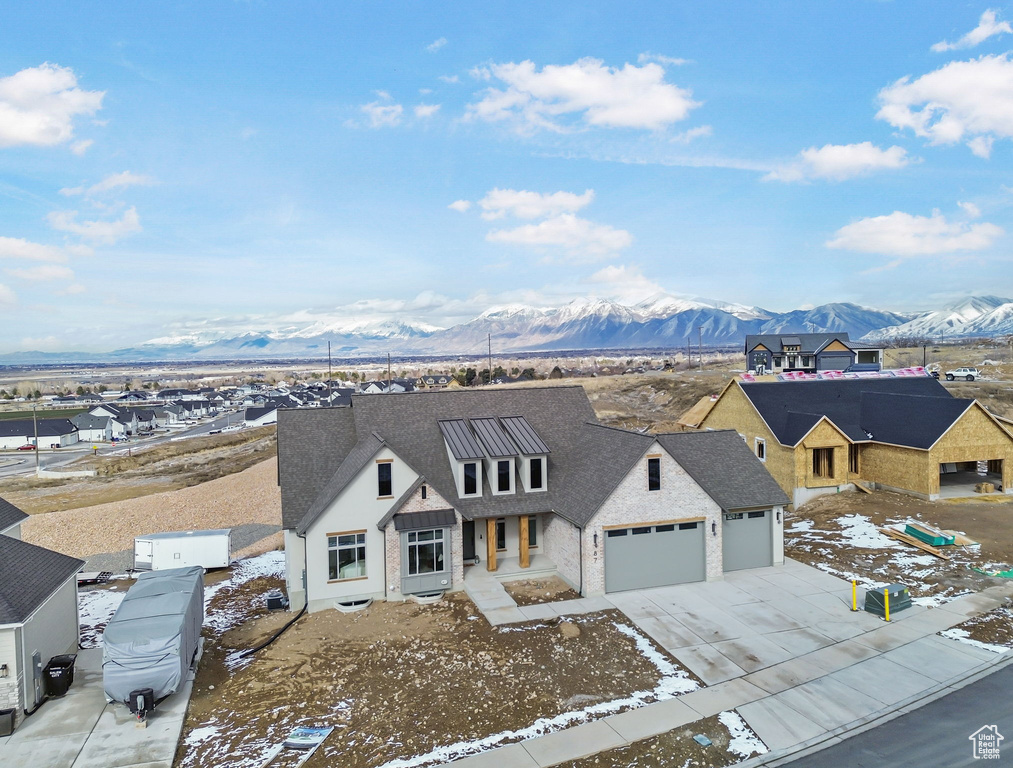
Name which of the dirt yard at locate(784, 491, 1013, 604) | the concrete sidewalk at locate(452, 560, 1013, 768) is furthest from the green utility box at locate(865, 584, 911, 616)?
the dirt yard at locate(784, 491, 1013, 604)

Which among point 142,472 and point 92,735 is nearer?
point 92,735

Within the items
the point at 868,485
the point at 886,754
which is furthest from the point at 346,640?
the point at 868,485

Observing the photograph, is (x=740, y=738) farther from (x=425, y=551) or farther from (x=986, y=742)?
(x=425, y=551)

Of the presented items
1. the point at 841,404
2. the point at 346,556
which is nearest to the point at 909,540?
the point at 841,404

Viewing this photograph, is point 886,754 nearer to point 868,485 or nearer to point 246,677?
point 246,677

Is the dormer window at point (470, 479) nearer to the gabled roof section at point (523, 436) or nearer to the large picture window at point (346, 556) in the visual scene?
the gabled roof section at point (523, 436)

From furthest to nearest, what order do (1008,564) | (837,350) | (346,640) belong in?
1. (837,350)
2. (1008,564)
3. (346,640)
